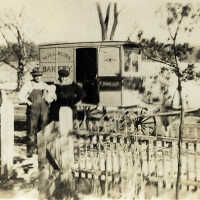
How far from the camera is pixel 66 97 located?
2.85 m

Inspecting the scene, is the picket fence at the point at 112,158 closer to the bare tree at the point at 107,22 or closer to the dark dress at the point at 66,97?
the dark dress at the point at 66,97

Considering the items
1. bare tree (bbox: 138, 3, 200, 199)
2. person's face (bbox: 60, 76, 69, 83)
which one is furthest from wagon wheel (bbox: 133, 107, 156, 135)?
person's face (bbox: 60, 76, 69, 83)

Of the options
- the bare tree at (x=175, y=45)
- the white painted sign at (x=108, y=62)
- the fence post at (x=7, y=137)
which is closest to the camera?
the bare tree at (x=175, y=45)

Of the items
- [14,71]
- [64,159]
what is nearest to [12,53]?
[14,71]

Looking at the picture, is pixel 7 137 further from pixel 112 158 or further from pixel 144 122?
pixel 144 122

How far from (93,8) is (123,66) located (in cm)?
53


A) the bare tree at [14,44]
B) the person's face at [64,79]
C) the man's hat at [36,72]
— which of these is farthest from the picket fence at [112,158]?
the bare tree at [14,44]

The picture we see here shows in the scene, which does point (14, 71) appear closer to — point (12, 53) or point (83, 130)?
point (12, 53)

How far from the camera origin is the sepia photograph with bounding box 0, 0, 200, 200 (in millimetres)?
2643

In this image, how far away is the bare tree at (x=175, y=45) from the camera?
103 inches

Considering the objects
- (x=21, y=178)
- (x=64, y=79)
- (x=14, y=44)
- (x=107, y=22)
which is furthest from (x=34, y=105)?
(x=107, y=22)

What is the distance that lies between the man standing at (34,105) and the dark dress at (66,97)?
2.6 inches

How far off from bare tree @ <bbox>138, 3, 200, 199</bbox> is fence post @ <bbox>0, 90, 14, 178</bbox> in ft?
4.22

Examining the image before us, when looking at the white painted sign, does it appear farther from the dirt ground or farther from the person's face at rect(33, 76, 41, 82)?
the dirt ground
